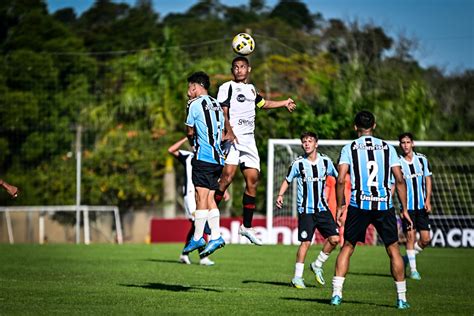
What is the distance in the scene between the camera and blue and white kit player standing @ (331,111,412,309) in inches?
459

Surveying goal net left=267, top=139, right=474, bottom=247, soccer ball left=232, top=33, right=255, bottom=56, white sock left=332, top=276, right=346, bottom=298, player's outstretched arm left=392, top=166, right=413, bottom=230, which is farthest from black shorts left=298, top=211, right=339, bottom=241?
goal net left=267, top=139, right=474, bottom=247

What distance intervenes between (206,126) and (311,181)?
9.39 ft

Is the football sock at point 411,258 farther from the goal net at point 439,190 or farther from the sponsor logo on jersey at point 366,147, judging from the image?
the goal net at point 439,190

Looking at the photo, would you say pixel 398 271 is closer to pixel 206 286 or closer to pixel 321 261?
pixel 321 261

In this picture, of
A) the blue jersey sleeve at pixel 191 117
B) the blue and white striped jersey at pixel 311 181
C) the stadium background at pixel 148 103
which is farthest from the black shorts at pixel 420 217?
the stadium background at pixel 148 103

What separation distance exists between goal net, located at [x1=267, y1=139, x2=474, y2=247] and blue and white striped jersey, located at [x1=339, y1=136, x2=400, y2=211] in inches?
667

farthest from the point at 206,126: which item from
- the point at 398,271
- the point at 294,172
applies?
the point at 398,271

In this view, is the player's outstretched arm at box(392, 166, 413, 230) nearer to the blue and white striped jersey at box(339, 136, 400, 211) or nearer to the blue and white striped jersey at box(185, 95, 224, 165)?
the blue and white striped jersey at box(339, 136, 400, 211)

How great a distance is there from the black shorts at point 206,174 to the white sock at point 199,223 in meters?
0.38

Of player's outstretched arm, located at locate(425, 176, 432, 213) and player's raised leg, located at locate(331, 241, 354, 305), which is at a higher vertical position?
player's outstretched arm, located at locate(425, 176, 432, 213)

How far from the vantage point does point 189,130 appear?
13516 mm

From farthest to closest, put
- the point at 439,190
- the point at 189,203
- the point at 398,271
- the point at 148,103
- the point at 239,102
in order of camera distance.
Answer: the point at 148,103 < the point at 439,190 < the point at 189,203 < the point at 239,102 < the point at 398,271

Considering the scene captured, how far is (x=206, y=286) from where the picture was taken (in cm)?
1460

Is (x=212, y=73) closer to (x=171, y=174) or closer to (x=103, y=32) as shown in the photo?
(x=171, y=174)
